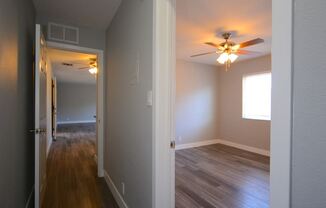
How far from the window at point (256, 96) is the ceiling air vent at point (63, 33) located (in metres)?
4.31

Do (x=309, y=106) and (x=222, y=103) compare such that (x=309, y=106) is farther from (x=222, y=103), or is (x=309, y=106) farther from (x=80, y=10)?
(x=222, y=103)

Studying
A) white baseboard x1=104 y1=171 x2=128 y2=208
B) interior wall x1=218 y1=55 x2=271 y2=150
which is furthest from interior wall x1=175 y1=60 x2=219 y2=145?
white baseboard x1=104 y1=171 x2=128 y2=208

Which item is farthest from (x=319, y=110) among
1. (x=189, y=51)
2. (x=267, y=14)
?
(x=189, y=51)

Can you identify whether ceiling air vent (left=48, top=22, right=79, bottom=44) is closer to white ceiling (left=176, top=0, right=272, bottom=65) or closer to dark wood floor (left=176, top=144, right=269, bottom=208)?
white ceiling (left=176, top=0, right=272, bottom=65)

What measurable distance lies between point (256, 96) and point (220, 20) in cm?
292

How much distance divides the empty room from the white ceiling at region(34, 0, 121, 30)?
100 centimetres

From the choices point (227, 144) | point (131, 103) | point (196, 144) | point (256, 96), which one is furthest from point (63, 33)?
point (227, 144)

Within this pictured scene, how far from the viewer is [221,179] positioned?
2951mm

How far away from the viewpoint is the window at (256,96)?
4409 mm

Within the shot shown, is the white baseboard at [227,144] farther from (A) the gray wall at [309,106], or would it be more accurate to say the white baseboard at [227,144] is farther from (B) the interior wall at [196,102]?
(A) the gray wall at [309,106]

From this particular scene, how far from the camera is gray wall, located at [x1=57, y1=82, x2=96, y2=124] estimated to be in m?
10.7

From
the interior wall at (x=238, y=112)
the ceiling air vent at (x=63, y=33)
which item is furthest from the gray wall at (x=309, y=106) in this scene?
the interior wall at (x=238, y=112)

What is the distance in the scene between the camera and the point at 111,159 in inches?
103

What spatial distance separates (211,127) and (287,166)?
5.01 metres
